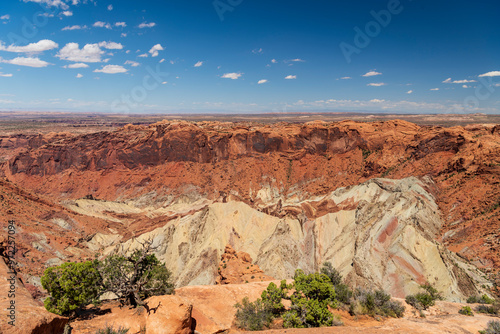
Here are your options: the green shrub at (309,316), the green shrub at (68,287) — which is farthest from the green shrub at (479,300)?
the green shrub at (68,287)

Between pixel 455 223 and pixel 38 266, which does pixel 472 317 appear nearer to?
pixel 455 223

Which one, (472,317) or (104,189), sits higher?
(472,317)

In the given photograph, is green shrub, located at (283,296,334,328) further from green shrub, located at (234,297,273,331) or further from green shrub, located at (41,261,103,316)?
green shrub, located at (41,261,103,316)

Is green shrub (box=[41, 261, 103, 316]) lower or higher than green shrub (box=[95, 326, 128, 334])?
higher

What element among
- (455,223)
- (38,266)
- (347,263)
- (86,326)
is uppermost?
(86,326)

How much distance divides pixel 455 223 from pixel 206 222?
3482 cm

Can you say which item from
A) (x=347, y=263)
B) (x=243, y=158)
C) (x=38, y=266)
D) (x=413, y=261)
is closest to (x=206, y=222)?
(x=347, y=263)

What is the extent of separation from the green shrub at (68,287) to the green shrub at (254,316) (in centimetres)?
758

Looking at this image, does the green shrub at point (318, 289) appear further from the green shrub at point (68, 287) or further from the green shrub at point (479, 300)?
the green shrub at point (479, 300)

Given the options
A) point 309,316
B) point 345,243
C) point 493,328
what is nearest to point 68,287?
point 309,316

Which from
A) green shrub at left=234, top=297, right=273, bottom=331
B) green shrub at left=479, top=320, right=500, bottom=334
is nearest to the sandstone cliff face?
green shrub at left=479, top=320, right=500, bottom=334

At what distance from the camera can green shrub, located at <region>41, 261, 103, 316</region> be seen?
11.7 metres

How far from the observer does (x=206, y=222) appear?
124 feet

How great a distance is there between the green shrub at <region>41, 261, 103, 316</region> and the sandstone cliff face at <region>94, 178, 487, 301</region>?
1457cm
